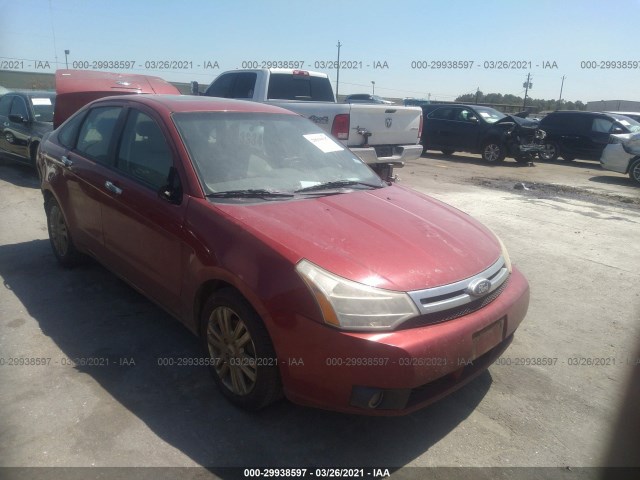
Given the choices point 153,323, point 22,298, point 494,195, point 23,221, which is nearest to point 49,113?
point 23,221

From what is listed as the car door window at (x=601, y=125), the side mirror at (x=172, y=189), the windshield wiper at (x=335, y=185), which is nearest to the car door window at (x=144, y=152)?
the side mirror at (x=172, y=189)

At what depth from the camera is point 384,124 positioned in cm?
807

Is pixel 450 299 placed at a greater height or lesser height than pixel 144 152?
lesser

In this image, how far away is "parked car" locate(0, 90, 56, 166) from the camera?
29.4ft

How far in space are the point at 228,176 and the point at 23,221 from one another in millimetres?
4706

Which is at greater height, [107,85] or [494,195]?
[107,85]

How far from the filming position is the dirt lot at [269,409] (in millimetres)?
2541

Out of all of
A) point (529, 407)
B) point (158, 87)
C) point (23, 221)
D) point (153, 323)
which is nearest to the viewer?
point (529, 407)

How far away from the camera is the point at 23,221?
6.54m

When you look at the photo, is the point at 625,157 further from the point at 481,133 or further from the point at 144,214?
the point at 144,214


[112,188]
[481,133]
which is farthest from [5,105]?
[481,133]

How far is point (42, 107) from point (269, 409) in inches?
353

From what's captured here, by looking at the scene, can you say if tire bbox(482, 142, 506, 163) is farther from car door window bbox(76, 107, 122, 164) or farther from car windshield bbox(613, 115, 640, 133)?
car door window bbox(76, 107, 122, 164)

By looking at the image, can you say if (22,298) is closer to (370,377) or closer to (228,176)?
(228,176)
